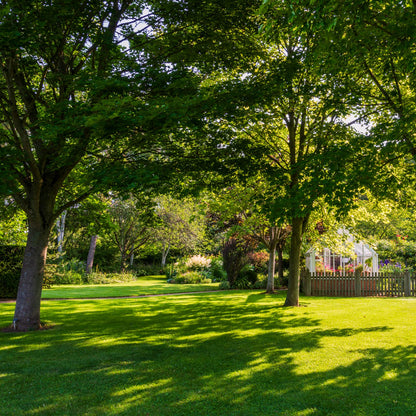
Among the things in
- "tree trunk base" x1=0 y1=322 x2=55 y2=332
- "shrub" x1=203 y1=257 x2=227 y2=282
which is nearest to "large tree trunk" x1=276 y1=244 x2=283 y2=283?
"shrub" x1=203 y1=257 x2=227 y2=282

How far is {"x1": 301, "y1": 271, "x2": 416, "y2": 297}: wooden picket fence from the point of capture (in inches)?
752

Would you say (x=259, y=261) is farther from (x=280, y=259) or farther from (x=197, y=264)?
(x=197, y=264)

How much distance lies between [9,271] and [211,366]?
13276 mm

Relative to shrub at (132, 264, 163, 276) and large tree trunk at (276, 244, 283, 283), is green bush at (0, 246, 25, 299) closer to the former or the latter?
large tree trunk at (276, 244, 283, 283)

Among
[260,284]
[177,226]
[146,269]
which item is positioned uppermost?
[177,226]

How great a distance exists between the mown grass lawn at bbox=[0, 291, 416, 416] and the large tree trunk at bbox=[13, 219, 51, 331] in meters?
0.55

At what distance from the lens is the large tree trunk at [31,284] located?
9.12 meters

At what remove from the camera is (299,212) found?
840cm

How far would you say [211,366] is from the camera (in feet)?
20.1

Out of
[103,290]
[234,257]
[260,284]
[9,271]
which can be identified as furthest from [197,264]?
[9,271]

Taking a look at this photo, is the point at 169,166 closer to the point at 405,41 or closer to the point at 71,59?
the point at 71,59

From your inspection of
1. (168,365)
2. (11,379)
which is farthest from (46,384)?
(168,365)

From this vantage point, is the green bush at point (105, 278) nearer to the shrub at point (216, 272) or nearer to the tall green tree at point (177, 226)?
the tall green tree at point (177, 226)

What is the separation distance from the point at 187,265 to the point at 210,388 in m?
27.1
